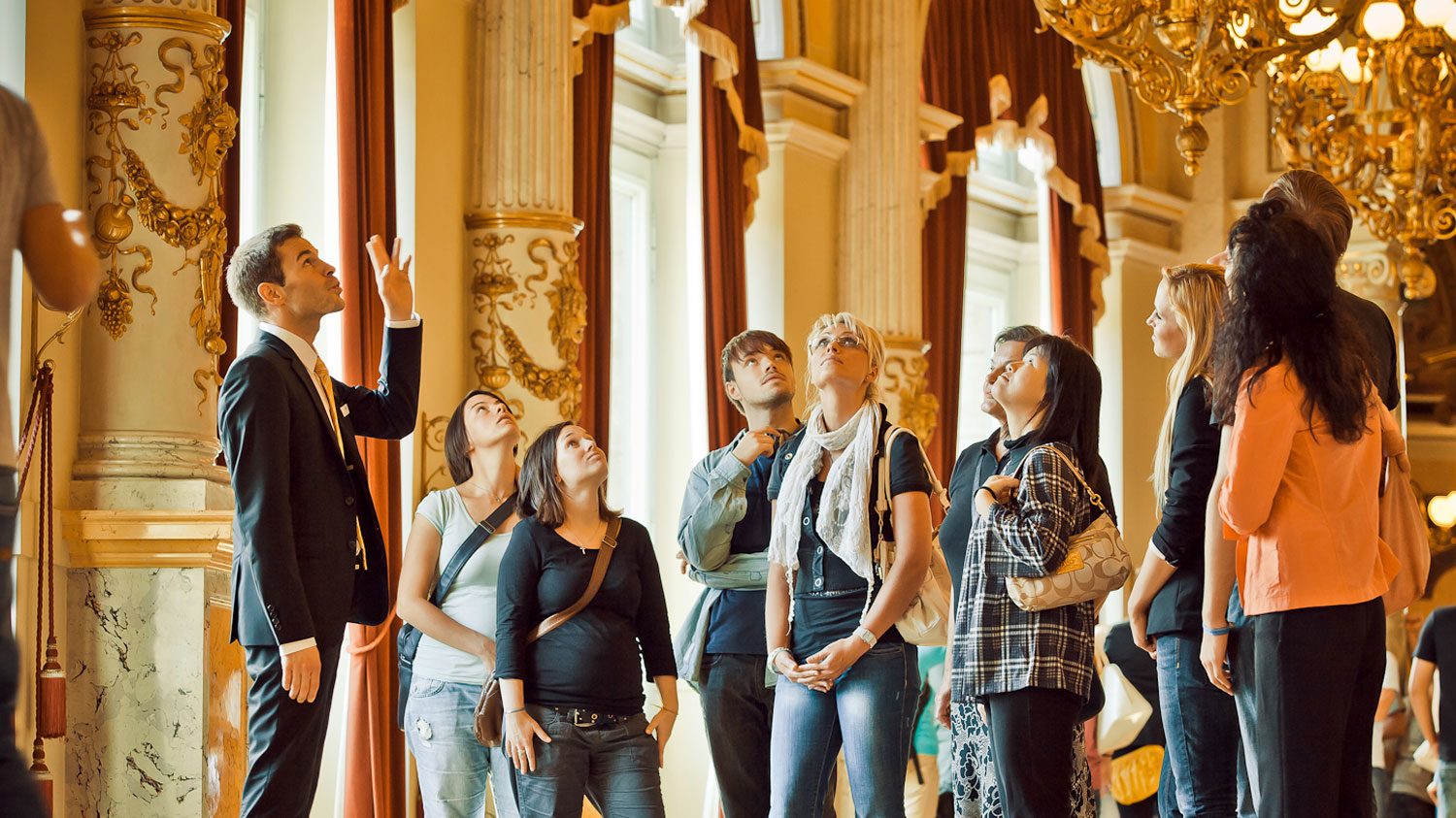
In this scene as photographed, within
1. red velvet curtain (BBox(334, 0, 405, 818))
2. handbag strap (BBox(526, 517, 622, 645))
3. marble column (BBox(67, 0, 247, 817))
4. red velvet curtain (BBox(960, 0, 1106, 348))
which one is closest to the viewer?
handbag strap (BBox(526, 517, 622, 645))

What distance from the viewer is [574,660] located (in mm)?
3699

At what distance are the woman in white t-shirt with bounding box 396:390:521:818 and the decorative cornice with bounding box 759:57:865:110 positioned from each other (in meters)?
3.64

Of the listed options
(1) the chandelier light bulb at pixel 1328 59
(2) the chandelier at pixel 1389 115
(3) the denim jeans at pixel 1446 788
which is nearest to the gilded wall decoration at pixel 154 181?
(3) the denim jeans at pixel 1446 788

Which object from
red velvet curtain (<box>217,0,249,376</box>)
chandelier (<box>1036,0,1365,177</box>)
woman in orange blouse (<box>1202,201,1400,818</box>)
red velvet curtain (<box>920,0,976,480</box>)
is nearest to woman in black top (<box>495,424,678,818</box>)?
red velvet curtain (<box>217,0,249,376</box>)

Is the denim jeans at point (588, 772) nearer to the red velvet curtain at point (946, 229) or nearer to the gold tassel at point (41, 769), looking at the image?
the gold tassel at point (41, 769)

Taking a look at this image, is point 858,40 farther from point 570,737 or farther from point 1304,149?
point 570,737

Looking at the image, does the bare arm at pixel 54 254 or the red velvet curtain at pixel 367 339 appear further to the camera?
the red velvet curtain at pixel 367 339

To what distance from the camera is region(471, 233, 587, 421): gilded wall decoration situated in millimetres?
5812

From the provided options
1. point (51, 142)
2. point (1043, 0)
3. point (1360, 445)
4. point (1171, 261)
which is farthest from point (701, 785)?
point (1171, 261)

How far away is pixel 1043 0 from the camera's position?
6.39 m

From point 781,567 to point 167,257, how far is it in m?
1.75

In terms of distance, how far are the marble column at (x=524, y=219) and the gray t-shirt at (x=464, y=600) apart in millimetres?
1592

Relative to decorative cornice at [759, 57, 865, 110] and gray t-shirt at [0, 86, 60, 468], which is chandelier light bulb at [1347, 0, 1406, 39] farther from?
gray t-shirt at [0, 86, 60, 468]

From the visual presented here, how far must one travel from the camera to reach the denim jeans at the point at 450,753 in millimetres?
3988
